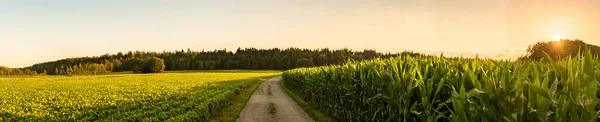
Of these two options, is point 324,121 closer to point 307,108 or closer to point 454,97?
point 307,108

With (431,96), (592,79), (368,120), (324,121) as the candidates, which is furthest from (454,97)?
(324,121)

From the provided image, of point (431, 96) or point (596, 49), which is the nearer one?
point (431, 96)

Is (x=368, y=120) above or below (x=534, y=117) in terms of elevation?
below

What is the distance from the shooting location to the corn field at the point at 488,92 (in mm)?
4523

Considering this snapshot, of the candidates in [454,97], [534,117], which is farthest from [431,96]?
[534,117]

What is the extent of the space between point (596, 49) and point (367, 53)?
15304cm

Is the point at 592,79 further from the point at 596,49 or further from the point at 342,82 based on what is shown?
the point at 596,49

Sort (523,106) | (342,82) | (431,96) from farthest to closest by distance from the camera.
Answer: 1. (342,82)
2. (431,96)
3. (523,106)

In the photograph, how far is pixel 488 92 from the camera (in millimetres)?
5477

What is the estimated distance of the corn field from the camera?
452cm

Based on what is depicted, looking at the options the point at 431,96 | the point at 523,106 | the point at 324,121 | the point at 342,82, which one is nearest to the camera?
the point at 523,106

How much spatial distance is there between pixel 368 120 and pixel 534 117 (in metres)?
Answer: 8.45

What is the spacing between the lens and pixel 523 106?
5070 mm

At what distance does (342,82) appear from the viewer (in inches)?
685
